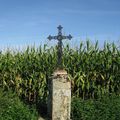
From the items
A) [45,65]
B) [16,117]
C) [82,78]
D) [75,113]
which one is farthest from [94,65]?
[16,117]

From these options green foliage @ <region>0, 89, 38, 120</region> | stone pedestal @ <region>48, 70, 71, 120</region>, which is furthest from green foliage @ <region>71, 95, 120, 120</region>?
green foliage @ <region>0, 89, 38, 120</region>

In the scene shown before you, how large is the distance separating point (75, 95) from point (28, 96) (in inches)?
72.4

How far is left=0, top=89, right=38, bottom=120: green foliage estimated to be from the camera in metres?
13.0

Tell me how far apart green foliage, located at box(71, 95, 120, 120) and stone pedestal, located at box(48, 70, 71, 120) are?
342 mm

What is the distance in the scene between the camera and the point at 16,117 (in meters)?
13.0

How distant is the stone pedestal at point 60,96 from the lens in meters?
13.9

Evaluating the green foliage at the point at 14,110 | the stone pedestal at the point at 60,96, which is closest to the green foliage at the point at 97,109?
the stone pedestal at the point at 60,96

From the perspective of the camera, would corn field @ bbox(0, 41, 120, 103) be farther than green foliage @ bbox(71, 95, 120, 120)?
Yes

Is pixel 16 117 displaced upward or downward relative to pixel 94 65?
downward

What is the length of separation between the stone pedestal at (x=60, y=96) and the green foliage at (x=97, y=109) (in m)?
0.34

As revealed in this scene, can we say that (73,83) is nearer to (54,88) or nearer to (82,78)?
(82,78)

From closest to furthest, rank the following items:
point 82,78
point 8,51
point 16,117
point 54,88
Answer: point 16,117
point 54,88
point 82,78
point 8,51

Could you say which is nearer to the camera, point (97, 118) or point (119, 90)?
point (97, 118)

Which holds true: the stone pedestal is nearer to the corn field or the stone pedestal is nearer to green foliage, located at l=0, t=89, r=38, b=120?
green foliage, located at l=0, t=89, r=38, b=120
